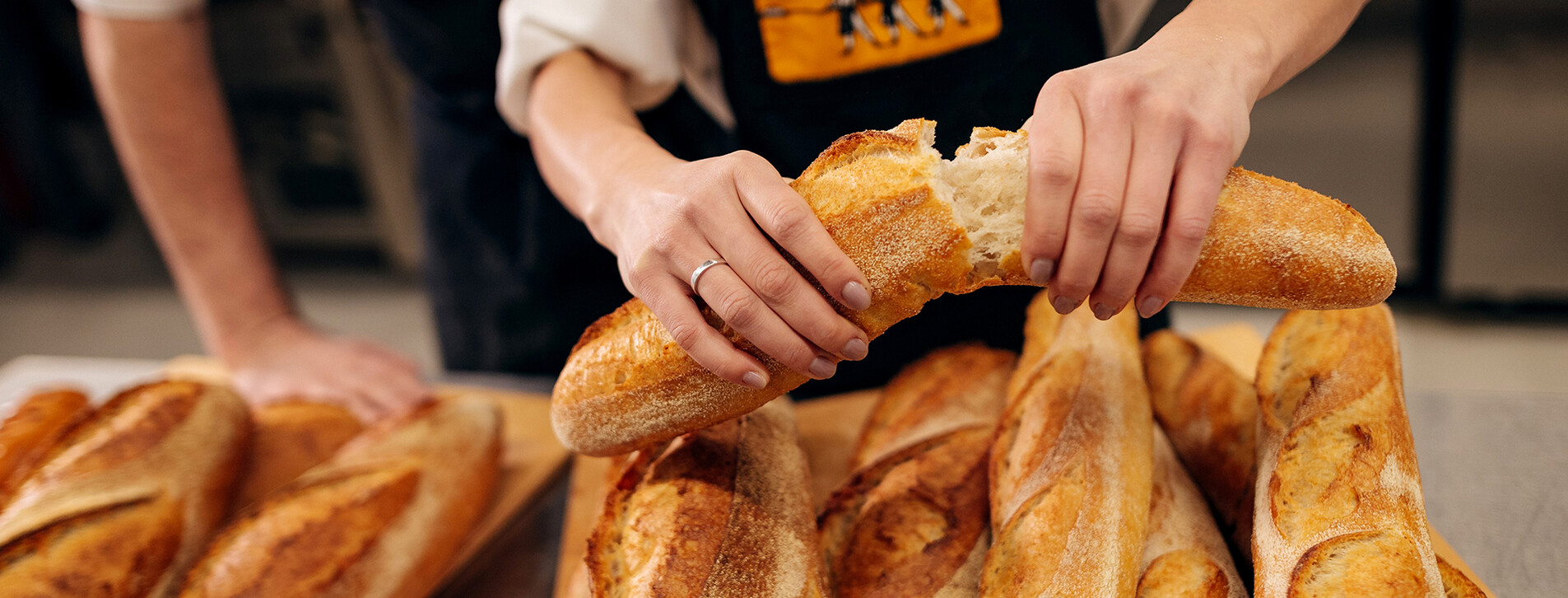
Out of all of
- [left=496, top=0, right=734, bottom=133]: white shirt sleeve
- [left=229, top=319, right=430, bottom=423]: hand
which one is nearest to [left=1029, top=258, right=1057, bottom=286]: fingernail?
[left=496, top=0, right=734, bottom=133]: white shirt sleeve

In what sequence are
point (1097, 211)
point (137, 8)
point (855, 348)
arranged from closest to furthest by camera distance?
point (1097, 211) < point (855, 348) < point (137, 8)

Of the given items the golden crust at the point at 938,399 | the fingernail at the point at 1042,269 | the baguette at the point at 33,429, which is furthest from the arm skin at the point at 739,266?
the baguette at the point at 33,429

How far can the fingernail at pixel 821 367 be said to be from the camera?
71 cm

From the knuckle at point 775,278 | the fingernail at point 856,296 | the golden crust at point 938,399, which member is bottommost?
the golden crust at point 938,399

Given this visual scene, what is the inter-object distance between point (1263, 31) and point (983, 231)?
31 centimetres

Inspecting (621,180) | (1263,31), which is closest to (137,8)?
(621,180)

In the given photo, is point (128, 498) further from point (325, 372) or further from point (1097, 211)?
point (1097, 211)

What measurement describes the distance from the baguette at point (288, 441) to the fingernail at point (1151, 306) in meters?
1.20

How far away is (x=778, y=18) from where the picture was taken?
0.98 meters

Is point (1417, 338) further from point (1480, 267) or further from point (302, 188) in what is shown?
point (302, 188)

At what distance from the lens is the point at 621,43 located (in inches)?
43.9

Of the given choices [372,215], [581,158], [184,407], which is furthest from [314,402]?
[372,215]

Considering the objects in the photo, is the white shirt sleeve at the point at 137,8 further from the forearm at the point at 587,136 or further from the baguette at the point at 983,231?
the baguette at the point at 983,231

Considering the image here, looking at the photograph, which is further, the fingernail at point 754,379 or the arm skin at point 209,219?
the arm skin at point 209,219
